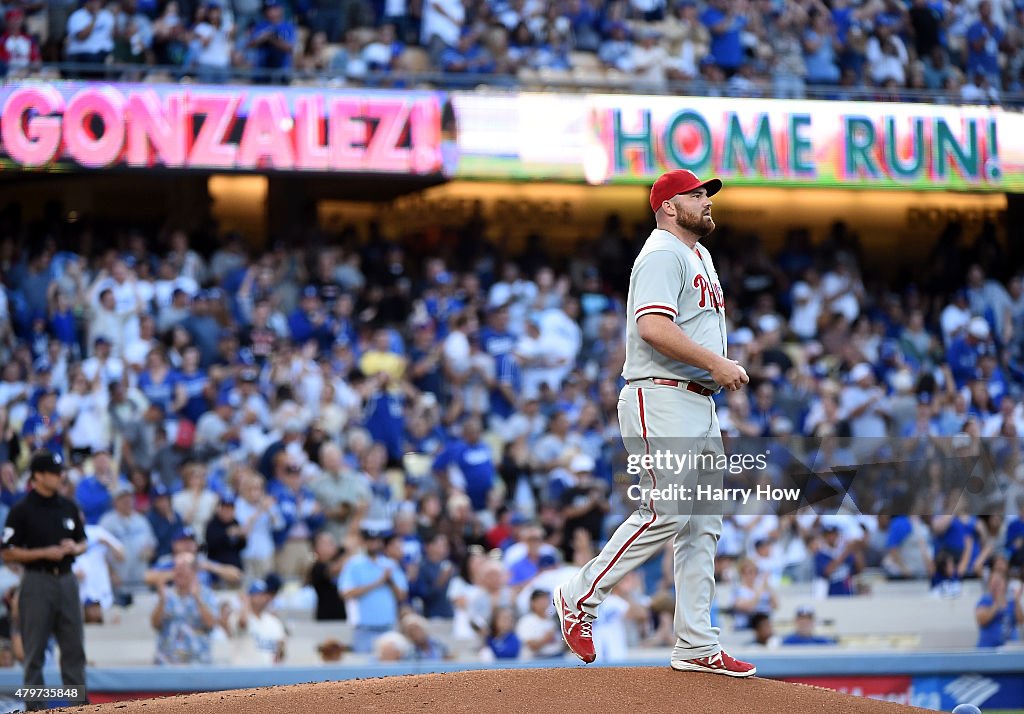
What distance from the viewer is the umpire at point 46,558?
28.0ft

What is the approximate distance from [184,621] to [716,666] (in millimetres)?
5138

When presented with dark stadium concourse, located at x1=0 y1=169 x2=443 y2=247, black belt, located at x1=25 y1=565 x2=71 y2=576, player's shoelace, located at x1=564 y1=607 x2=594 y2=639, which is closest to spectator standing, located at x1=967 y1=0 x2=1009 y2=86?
dark stadium concourse, located at x1=0 y1=169 x2=443 y2=247

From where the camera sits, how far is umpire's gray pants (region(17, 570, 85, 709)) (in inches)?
Answer: 340

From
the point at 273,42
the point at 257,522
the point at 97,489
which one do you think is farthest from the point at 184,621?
the point at 273,42

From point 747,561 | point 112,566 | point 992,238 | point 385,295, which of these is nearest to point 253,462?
point 112,566

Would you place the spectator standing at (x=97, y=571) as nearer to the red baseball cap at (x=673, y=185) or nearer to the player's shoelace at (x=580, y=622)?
the player's shoelace at (x=580, y=622)

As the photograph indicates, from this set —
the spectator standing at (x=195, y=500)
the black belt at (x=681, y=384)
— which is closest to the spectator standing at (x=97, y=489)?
the spectator standing at (x=195, y=500)

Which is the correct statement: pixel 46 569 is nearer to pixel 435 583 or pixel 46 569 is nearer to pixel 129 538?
pixel 129 538

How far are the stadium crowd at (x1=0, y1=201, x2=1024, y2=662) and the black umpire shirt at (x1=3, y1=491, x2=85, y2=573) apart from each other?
130 centimetres

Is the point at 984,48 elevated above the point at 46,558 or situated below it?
above

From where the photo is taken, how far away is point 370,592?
10344 millimetres

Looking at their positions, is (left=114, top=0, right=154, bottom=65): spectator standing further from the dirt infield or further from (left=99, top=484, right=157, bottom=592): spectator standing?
the dirt infield

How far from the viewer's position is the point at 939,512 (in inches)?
462

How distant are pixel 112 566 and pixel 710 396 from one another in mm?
6083
